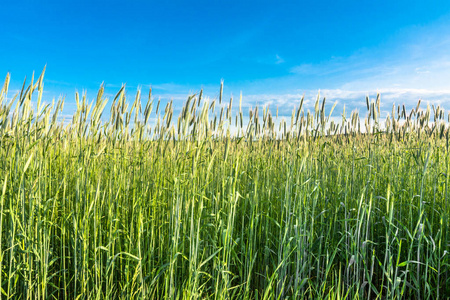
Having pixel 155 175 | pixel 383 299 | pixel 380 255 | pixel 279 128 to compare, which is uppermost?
pixel 279 128

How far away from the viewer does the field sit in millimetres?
1585

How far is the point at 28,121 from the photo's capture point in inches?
63.8

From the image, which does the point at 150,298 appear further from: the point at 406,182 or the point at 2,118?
the point at 406,182

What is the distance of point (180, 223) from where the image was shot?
70.4 inches

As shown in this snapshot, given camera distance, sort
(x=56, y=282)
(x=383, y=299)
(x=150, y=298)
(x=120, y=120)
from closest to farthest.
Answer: (x=150, y=298) → (x=120, y=120) → (x=56, y=282) → (x=383, y=299)

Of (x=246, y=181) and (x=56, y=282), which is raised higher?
(x=246, y=181)

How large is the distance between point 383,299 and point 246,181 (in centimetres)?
152

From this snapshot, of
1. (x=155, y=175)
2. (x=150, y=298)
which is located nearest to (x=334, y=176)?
(x=155, y=175)

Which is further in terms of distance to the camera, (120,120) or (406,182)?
(406,182)

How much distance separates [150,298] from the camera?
1.77m

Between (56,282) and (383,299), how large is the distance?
2529mm

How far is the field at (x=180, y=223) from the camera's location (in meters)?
1.58

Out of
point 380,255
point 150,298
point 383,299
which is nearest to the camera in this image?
point 150,298

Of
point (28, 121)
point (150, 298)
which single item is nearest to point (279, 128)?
point (150, 298)
